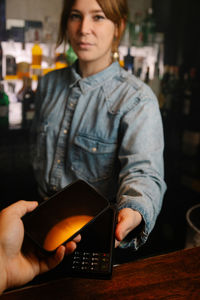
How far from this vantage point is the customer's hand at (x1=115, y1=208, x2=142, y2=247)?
0.77m

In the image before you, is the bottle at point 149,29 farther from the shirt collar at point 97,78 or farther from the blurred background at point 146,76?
the shirt collar at point 97,78

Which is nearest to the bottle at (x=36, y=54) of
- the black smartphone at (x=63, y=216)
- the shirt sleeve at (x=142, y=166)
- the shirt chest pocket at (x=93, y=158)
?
the shirt chest pocket at (x=93, y=158)

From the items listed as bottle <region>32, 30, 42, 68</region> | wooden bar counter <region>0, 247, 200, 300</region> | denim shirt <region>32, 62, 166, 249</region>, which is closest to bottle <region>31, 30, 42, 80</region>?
bottle <region>32, 30, 42, 68</region>

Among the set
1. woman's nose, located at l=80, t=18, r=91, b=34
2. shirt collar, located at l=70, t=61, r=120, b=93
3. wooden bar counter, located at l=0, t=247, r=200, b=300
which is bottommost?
wooden bar counter, located at l=0, t=247, r=200, b=300

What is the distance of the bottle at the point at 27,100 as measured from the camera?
193cm

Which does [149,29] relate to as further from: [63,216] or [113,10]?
[63,216]

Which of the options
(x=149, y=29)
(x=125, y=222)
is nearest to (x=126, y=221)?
(x=125, y=222)

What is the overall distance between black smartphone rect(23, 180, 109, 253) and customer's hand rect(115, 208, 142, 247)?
0.06 meters

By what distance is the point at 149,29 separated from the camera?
7.18ft

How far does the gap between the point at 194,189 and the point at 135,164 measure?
4.59 feet

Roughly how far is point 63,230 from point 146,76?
1672mm

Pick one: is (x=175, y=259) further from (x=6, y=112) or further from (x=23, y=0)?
(x=23, y=0)

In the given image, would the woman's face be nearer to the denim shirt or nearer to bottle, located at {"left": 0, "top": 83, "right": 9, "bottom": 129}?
the denim shirt

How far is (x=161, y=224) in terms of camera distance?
2.29 m
